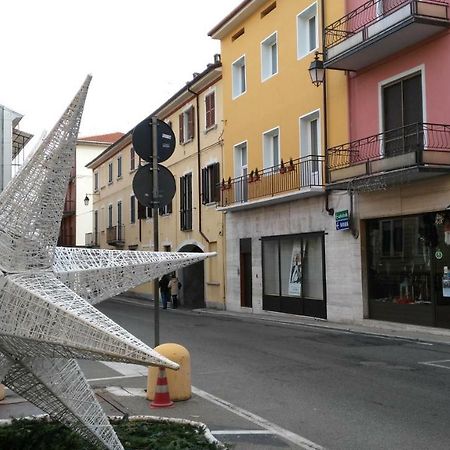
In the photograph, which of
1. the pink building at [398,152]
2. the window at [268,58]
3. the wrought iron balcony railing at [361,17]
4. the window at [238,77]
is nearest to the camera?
the pink building at [398,152]

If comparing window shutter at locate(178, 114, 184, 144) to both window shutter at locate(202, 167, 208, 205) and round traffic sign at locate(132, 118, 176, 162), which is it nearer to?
window shutter at locate(202, 167, 208, 205)

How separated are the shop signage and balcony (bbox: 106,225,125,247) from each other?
23.7 metres

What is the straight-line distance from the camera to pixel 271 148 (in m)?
21.8

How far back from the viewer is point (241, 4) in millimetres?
22562

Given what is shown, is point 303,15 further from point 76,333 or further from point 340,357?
point 76,333

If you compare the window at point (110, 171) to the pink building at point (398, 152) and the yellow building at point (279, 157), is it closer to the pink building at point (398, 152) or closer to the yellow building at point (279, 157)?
the yellow building at point (279, 157)

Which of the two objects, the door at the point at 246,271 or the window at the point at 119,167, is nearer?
the door at the point at 246,271

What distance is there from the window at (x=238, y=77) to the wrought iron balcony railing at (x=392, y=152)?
7594 millimetres

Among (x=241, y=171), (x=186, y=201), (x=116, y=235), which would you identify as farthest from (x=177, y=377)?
(x=116, y=235)

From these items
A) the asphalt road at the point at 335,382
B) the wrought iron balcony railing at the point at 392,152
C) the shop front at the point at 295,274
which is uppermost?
the wrought iron balcony railing at the point at 392,152

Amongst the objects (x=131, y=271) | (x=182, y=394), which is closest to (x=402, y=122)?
(x=182, y=394)

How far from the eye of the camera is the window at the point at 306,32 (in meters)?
19.4

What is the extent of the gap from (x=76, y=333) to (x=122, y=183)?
121ft

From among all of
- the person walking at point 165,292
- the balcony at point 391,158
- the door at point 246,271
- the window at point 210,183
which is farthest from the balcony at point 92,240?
the balcony at point 391,158
